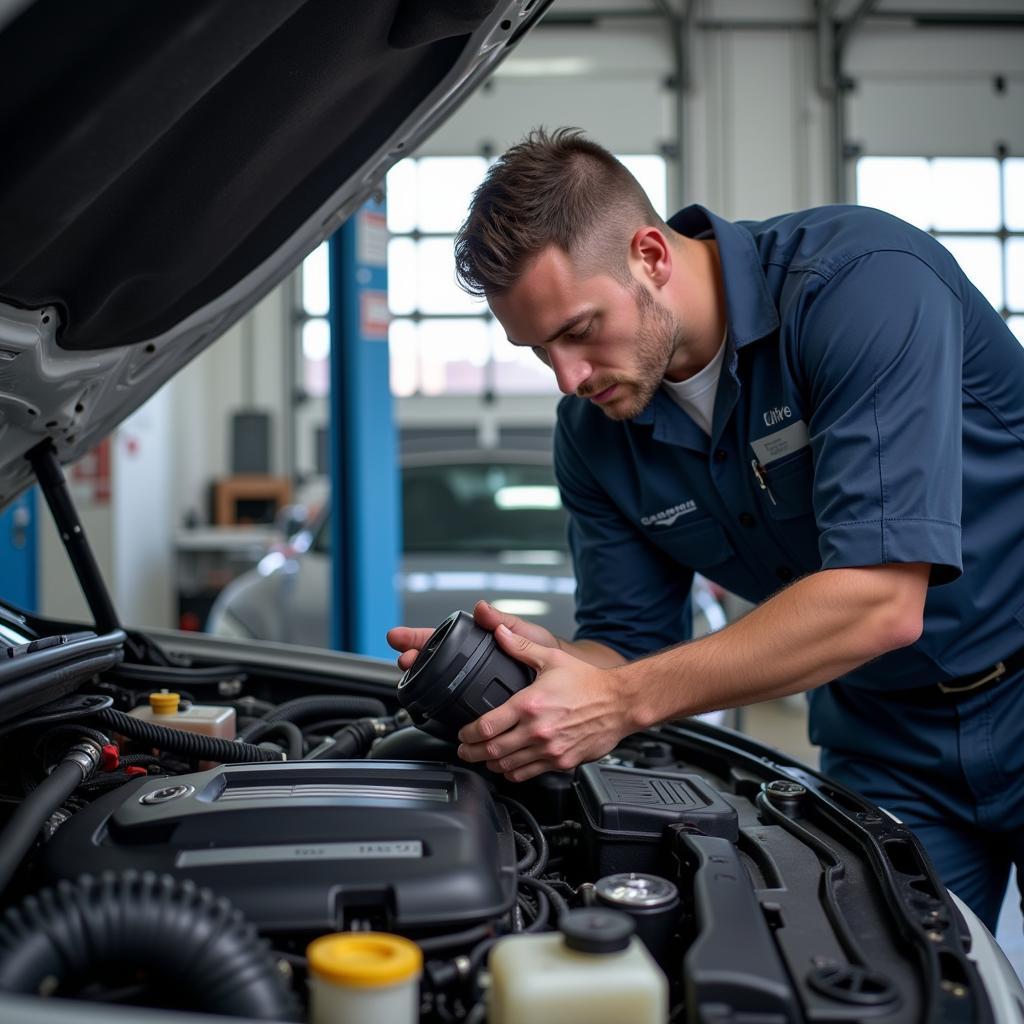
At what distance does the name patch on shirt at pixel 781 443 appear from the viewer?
1458 mm

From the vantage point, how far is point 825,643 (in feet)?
3.96

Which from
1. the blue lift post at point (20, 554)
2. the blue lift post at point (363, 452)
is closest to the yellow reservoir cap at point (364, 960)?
the blue lift post at point (363, 452)

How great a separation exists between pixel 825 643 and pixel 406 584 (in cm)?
260

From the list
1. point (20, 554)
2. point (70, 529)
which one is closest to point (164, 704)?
point (70, 529)

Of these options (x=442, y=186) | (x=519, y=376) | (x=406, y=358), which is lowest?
(x=519, y=376)

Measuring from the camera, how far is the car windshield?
4.02 meters

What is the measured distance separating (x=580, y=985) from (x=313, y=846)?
28cm

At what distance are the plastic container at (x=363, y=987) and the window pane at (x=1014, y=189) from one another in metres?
7.56

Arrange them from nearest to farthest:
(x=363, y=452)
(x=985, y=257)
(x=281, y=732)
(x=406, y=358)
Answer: (x=281, y=732)
(x=363, y=452)
(x=985, y=257)
(x=406, y=358)

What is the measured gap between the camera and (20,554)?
5.72 m

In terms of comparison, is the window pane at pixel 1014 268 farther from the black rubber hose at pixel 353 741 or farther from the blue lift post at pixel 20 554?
the black rubber hose at pixel 353 741

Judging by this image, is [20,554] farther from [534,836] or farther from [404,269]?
[534,836]

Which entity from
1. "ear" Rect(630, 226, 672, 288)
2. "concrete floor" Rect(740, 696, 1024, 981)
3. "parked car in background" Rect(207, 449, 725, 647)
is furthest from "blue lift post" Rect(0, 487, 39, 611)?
"ear" Rect(630, 226, 672, 288)

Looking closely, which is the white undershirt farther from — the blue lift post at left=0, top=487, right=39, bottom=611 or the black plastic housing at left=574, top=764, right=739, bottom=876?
the blue lift post at left=0, top=487, right=39, bottom=611
